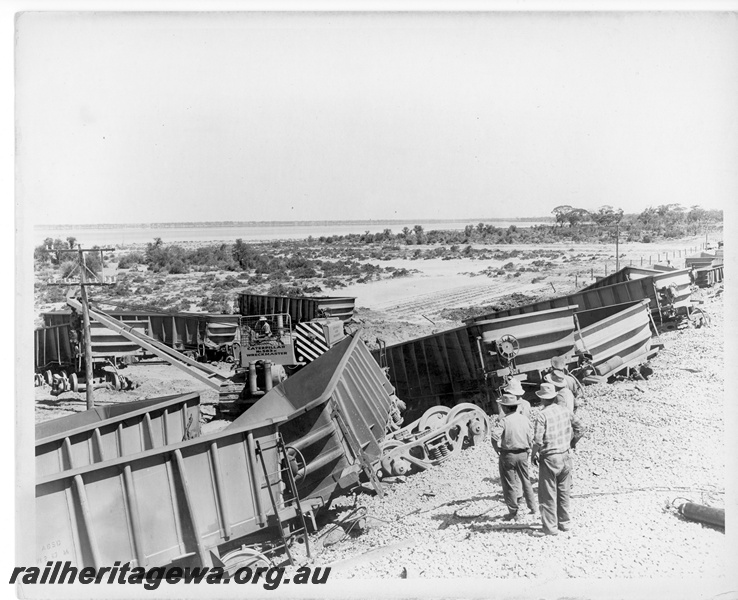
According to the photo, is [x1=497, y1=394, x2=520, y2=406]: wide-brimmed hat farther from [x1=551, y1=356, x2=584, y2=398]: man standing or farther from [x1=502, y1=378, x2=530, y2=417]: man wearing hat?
[x1=551, y1=356, x2=584, y2=398]: man standing

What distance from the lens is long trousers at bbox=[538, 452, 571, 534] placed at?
545 cm

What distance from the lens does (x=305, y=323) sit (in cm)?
879

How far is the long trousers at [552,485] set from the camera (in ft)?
17.9

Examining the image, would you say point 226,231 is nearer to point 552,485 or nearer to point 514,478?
point 514,478

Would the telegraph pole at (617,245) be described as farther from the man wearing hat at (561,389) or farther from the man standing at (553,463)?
the man standing at (553,463)

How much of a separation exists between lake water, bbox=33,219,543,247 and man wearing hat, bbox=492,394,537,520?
2.54 meters

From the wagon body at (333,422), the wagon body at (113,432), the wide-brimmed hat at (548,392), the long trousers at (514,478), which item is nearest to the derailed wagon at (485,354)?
the wagon body at (333,422)

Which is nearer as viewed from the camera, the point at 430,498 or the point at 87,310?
the point at 430,498

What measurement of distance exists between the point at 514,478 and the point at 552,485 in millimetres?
356

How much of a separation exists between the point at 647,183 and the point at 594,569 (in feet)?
13.9

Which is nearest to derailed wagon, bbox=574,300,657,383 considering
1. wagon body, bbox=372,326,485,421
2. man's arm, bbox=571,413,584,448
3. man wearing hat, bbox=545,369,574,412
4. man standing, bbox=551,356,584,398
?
man standing, bbox=551,356,584,398

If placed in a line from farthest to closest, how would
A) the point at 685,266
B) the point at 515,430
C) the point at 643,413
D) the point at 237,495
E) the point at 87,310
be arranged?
the point at 685,266, the point at 87,310, the point at 643,413, the point at 515,430, the point at 237,495

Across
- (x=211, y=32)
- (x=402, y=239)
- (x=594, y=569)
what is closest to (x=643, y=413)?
(x=594, y=569)

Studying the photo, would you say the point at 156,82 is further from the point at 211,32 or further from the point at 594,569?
the point at 594,569
